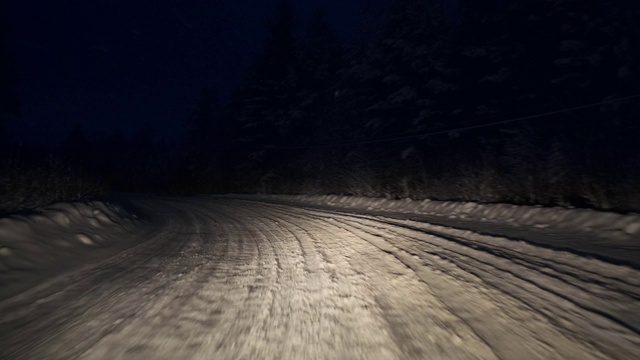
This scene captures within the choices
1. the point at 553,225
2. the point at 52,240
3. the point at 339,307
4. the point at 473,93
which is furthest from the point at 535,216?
the point at 473,93

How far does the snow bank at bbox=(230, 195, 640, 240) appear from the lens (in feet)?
19.7

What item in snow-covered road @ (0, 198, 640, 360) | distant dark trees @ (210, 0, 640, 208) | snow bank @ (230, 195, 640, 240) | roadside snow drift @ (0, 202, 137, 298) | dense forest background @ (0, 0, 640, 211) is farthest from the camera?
distant dark trees @ (210, 0, 640, 208)

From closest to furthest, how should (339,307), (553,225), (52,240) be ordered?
(339,307)
(52,240)
(553,225)

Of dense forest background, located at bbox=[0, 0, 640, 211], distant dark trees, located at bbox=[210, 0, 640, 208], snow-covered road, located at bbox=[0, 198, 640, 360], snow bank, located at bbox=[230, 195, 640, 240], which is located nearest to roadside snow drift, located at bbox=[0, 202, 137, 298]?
snow-covered road, located at bbox=[0, 198, 640, 360]

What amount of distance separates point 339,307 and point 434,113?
816 inches

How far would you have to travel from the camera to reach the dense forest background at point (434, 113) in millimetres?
11201

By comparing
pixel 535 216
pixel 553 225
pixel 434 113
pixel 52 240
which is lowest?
pixel 52 240

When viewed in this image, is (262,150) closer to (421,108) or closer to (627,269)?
(421,108)

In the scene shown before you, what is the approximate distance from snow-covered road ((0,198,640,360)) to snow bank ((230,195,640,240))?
1.53 meters

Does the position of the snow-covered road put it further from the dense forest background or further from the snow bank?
the dense forest background

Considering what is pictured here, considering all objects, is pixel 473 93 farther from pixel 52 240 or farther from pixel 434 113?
pixel 52 240

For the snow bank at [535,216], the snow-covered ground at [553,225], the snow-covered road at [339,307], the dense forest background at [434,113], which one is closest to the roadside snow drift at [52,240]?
the snow-covered road at [339,307]

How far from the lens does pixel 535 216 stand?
777 cm

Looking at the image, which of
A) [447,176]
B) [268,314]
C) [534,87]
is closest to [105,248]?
[268,314]
